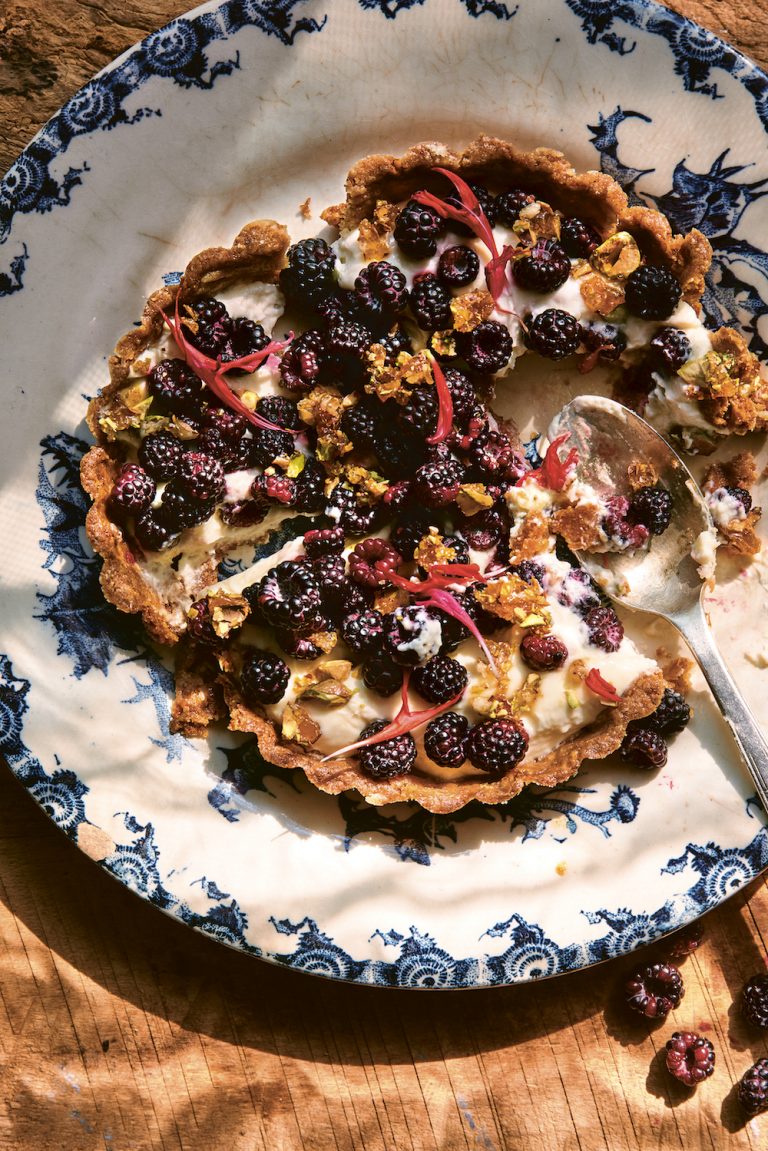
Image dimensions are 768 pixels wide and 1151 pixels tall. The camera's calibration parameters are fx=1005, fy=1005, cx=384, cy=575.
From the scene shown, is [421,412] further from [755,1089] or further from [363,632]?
[755,1089]

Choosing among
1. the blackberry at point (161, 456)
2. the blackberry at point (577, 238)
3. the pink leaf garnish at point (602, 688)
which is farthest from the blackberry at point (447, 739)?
the blackberry at point (577, 238)

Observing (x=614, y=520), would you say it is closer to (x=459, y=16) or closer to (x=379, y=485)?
(x=379, y=485)

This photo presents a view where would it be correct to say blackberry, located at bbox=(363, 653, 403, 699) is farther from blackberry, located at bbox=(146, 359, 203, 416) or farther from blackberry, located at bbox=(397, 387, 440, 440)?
blackberry, located at bbox=(146, 359, 203, 416)

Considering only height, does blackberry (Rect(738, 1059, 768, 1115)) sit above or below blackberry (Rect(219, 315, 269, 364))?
below

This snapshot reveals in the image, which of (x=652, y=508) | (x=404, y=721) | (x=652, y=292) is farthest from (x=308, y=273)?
(x=404, y=721)

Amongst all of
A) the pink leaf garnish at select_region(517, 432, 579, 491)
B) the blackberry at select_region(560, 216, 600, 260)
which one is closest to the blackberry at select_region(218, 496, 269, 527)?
the pink leaf garnish at select_region(517, 432, 579, 491)
